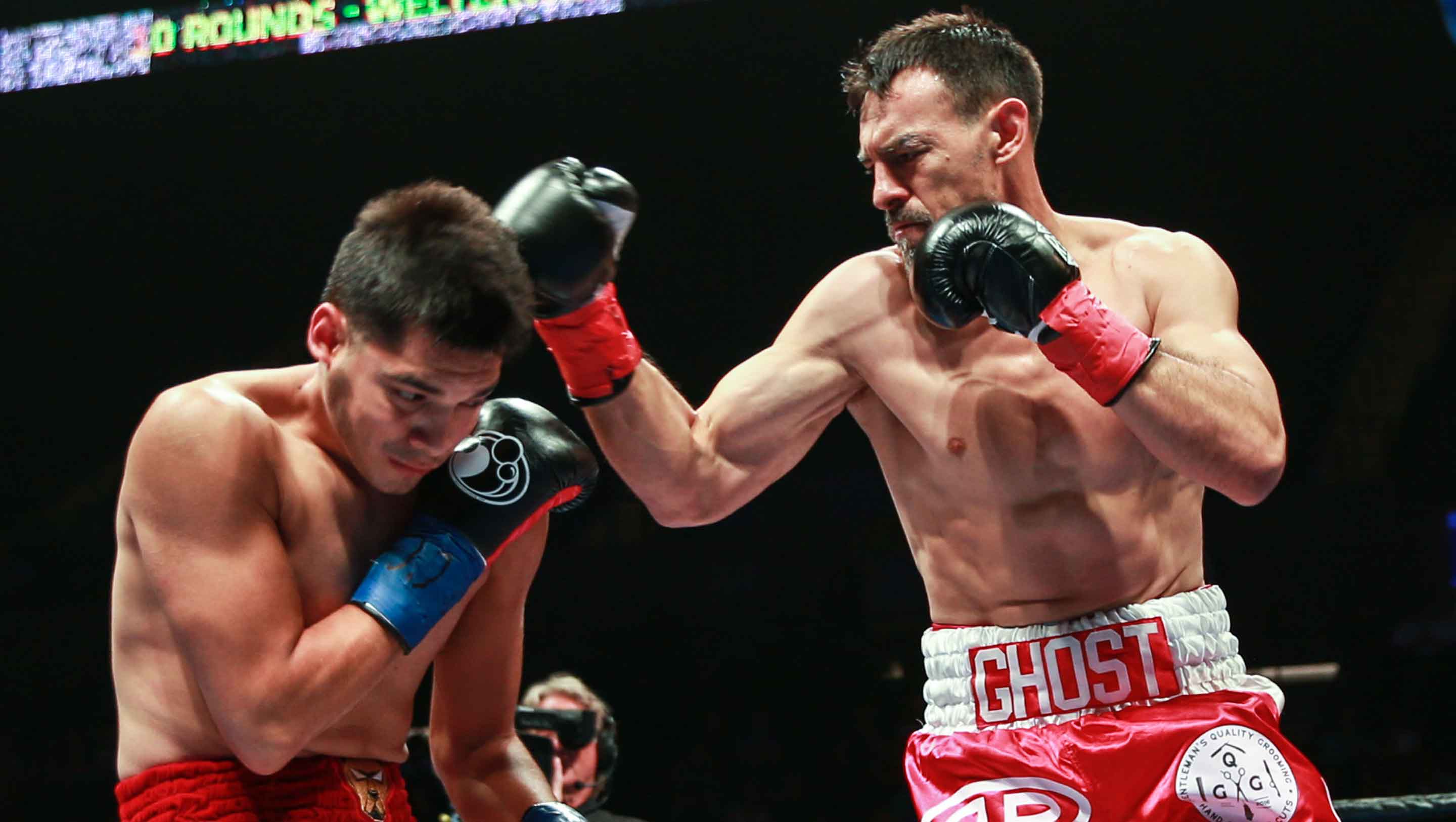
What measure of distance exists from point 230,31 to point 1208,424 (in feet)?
12.9

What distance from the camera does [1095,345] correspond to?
162cm

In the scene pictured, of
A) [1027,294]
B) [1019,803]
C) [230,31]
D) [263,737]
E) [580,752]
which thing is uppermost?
[230,31]

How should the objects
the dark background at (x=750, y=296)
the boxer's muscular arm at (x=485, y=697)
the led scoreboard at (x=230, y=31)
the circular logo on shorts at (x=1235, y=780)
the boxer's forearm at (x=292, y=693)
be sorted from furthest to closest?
the dark background at (x=750, y=296) < the led scoreboard at (x=230, y=31) < the boxer's muscular arm at (x=485, y=697) < the circular logo on shorts at (x=1235, y=780) < the boxer's forearm at (x=292, y=693)

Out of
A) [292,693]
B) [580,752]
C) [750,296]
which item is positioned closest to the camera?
[292,693]

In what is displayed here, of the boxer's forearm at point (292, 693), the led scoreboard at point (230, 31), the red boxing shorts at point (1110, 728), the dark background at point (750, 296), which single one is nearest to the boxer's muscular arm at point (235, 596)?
the boxer's forearm at point (292, 693)

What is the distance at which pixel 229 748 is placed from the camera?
4.77 feet

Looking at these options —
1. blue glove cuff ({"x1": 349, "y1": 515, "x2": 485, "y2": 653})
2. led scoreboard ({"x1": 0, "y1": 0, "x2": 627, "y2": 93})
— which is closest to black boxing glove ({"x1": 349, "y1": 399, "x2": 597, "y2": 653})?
blue glove cuff ({"x1": 349, "y1": 515, "x2": 485, "y2": 653})

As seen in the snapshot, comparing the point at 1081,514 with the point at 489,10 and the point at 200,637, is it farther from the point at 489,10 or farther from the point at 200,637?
the point at 489,10

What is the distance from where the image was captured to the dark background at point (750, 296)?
5531mm

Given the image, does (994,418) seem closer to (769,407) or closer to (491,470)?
(769,407)

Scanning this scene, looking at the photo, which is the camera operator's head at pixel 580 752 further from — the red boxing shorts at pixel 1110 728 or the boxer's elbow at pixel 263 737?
the boxer's elbow at pixel 263 737

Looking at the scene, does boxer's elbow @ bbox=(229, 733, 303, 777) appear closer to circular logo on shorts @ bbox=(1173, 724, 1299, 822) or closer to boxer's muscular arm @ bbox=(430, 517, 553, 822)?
boxer's muscular arm @ bbox=(430, 517, 553, 822)

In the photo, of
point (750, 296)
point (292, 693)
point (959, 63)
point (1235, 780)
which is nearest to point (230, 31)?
point (750, 296)

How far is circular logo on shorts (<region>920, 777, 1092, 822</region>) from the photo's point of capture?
64.6 inches
